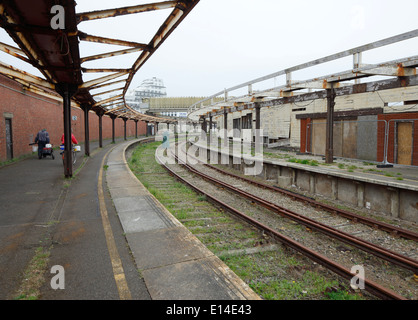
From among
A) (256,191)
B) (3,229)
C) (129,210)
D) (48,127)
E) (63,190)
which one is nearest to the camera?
(3,229)

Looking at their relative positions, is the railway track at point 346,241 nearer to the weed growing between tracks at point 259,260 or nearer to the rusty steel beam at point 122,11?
the weed growing between tracks at point 259,260

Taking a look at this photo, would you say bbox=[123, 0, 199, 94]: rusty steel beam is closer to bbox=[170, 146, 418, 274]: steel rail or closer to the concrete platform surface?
the concrete platform surface

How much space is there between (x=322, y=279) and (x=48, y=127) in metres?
21.3

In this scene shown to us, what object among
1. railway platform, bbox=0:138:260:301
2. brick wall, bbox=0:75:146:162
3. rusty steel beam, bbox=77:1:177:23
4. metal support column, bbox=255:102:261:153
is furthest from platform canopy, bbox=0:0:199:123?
metal support column, bbox=255:102:261:153

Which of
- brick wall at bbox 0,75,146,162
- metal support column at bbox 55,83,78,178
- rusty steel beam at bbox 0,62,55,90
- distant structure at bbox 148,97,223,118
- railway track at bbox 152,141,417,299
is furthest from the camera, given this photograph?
distant structure at bbox 148,97,223,118

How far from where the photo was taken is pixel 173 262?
14.1 feet

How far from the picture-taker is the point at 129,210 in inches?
277

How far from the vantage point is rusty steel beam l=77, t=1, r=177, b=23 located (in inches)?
212

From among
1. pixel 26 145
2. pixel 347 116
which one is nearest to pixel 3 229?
pixel 26 145

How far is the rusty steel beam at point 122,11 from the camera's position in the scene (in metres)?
5.38

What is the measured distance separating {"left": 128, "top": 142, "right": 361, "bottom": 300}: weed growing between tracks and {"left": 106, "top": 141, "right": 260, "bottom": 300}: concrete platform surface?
0.54 m

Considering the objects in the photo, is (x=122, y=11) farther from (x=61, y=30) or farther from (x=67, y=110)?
(x=67, y=110)
